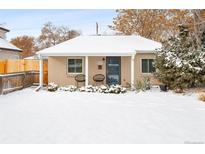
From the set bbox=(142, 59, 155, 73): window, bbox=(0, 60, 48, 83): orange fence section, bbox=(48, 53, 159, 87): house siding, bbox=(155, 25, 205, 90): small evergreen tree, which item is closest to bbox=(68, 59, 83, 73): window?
bbox=(48, 53, 159, 87): house siding

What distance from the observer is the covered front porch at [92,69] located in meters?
17.8

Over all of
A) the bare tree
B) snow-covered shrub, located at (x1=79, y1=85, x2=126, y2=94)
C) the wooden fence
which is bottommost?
snow-covered shrub, located at (x1=79, y1=85, x2=126, y2=94)

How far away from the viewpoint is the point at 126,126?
7.80m

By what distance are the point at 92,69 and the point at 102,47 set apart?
1415 millimetres

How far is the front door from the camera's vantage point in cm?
1788

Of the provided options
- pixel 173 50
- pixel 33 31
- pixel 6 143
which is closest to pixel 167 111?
pixel 6 143

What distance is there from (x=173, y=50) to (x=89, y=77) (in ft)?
16.5

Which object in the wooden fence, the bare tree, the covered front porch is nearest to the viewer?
the wooden fence

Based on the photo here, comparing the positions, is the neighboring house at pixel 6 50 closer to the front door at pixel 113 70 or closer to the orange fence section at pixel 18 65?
the orange fence section at pixel 18 65

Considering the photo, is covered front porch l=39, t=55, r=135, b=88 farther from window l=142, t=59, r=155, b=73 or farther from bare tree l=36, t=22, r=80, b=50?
bare tree l=36, t=22, r=80, b=50

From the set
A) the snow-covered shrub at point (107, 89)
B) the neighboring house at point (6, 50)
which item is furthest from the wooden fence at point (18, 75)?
the snow-covered shrub at point (107, 89)

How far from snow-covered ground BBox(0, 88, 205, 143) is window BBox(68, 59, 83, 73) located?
4825 mm

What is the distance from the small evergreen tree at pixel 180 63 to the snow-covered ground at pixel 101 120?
8.76 feet
